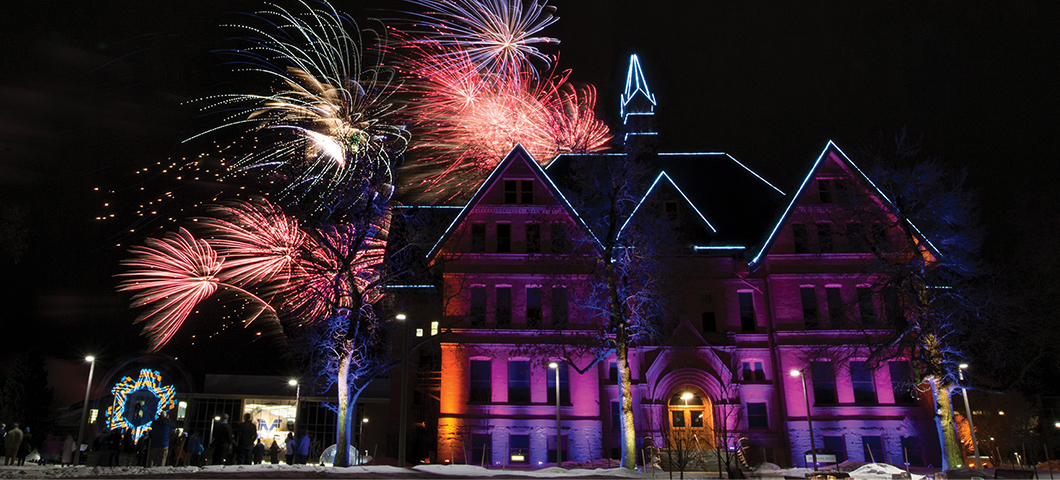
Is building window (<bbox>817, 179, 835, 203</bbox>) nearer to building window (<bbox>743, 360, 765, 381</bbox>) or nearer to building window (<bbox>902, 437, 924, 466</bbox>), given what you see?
building window (<bbox>743, 360, 765, 381</bbox>)

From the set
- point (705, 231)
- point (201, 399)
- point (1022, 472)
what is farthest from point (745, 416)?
point (201, 399)

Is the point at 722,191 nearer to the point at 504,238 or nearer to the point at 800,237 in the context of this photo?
the point at 800,237

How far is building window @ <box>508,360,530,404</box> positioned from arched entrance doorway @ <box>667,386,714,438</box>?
6.94 metres

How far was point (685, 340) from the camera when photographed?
33.6 metres

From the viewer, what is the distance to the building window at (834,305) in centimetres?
3420

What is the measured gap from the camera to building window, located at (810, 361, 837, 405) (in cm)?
3342

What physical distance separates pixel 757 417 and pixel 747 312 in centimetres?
530

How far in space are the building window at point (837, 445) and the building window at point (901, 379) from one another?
134 inches

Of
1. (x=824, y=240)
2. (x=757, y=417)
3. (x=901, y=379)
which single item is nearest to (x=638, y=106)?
(x=824, y=240)

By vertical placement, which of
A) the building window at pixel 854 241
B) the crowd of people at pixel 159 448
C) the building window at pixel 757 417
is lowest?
the crowd of people at pixel 159 448

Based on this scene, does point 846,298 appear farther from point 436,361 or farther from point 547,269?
point 436,361

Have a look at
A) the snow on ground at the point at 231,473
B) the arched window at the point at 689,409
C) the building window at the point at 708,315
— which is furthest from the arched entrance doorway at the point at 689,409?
the snow on ground at the point at 231,473

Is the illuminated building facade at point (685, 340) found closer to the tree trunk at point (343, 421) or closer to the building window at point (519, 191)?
the building window at point (519, 191)

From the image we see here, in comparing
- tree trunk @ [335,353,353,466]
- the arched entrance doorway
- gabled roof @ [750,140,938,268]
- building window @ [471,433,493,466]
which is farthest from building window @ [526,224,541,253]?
tree trunk @ [335,353,353,466]
